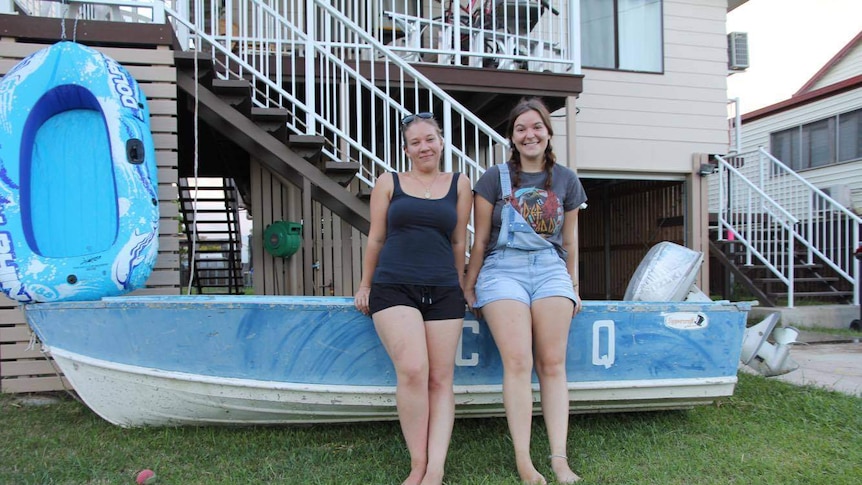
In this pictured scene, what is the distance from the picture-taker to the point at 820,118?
38.9 feet

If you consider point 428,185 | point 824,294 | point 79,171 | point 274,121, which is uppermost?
point 274,121

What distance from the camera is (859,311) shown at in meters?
7.32

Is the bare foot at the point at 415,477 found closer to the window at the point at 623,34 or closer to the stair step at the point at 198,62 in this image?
the stair step at the point at 198,62

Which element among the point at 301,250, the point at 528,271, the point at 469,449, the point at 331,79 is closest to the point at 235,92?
the point at 331,79

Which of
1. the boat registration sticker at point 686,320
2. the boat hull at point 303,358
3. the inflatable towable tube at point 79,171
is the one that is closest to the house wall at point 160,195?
the inflatable towable tube at point 79,171

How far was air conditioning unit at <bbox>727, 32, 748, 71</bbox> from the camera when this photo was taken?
898 cm

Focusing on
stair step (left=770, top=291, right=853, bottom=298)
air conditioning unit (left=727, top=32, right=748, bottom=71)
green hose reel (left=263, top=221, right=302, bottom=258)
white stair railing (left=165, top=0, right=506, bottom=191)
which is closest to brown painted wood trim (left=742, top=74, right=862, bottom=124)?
air conditioning unit (left=727, top=32, right=748, bottom=71)

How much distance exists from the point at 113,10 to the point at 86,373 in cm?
277

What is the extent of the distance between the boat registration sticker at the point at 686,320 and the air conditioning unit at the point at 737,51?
7087 millimetres

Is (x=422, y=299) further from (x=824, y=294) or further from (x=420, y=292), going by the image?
(x=824, y=294)

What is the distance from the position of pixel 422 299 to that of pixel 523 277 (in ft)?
1.61

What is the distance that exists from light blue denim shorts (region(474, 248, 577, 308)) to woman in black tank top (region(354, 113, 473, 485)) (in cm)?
15

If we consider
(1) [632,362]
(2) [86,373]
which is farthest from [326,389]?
(1) [632,362]

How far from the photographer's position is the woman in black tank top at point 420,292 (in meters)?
2.48
